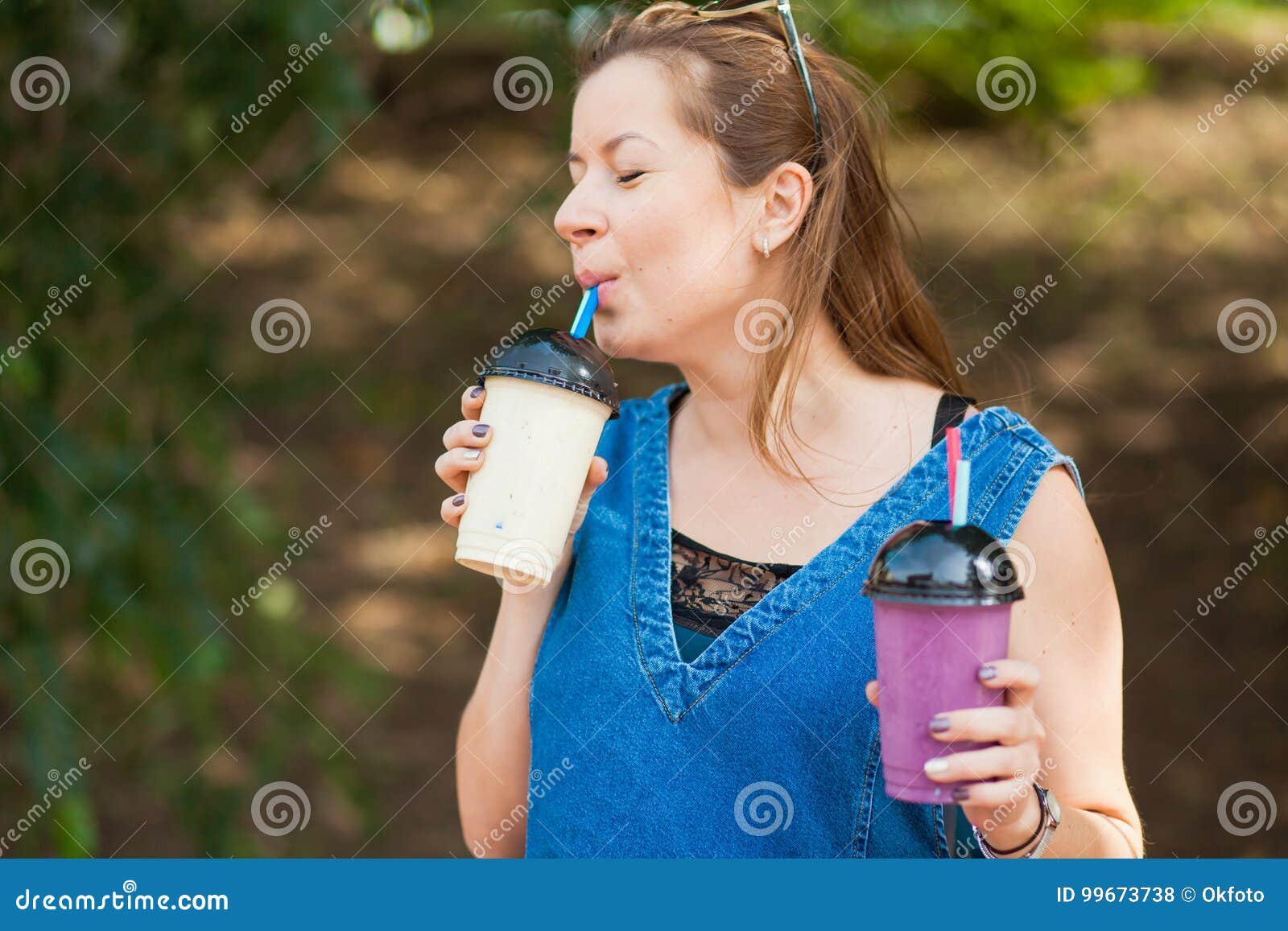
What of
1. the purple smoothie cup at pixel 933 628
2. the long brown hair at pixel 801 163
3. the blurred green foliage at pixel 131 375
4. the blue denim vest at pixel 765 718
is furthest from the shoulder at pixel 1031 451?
the blurred green foliage at pixel 131 375

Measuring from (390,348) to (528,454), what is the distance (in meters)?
3.02

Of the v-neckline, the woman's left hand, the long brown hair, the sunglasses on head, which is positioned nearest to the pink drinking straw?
the woman's left hand

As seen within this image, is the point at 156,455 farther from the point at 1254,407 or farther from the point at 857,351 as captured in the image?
the point at 1254,407

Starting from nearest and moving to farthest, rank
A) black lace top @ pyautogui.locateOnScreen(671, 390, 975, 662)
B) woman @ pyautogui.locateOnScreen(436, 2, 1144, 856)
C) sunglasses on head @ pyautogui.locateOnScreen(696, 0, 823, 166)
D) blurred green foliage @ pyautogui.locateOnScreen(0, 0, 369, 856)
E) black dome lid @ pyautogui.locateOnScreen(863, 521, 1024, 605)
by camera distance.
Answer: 1. black dome lid @ pyautogui.locateOnScreen(863, 521, 1024, 605)
2. woman @ pyautogui.locateOnScreen(436, 2, 1144, 856)
3. black lace top @ pyautogui.locateOnScreen(671, 390, 975, 662)
4. sunglasses on head @ pyautogui.locateOnScreen(696, 0, 823, 166)
5. blurred green foliage @ pyautogui.locateOnScreen(0, 0, 369, 856)

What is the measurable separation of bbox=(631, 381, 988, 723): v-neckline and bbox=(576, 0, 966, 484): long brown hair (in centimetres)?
15

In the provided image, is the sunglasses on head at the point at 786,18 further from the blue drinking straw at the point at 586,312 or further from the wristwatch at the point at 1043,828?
the wristwatch at the point at 1043,828

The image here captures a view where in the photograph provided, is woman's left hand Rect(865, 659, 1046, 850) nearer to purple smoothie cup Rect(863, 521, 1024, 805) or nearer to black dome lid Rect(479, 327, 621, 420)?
purple smoothie cup Rect(863, 521, 1024, 805)

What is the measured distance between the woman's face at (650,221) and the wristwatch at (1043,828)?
74cm

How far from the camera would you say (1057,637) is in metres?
1.44

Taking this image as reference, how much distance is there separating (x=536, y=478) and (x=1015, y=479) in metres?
0.58

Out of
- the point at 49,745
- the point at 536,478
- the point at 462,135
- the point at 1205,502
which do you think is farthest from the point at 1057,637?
the point at 462,135

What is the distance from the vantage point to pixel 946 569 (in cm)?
116

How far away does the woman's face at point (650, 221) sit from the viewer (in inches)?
63.0

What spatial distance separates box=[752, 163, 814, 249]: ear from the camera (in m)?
1.68
